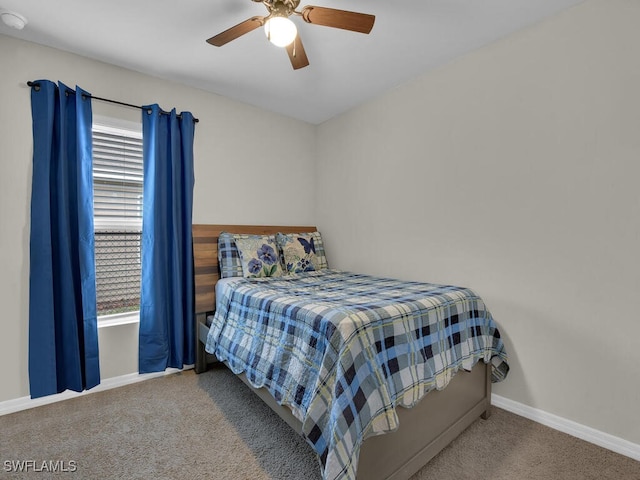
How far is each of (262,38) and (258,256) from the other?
1.64 metres

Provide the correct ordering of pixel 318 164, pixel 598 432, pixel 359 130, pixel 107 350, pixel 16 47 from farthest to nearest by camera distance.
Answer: pixel 318 164 < pixel 359 130 < pixel 107 350 < pixel 16 47 < pixel 598 432

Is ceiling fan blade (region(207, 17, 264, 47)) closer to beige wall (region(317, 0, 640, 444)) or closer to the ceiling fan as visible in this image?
the ceiling fan

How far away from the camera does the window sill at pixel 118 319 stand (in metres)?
2.43

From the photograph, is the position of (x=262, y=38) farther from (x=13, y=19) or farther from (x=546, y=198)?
(x=546, y=198)

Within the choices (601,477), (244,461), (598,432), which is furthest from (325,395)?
(598,432)

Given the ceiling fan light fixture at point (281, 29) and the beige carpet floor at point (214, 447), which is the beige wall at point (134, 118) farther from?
the ceiling fan light fixture at point (281, 29)

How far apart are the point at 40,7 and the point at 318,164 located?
2.52 meters

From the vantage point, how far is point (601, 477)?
1.52 metres

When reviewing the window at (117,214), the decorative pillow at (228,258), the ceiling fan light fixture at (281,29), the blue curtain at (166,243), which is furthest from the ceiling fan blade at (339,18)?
the decorative pillow at (228,258)

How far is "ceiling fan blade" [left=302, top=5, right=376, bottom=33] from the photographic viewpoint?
5.08 feet

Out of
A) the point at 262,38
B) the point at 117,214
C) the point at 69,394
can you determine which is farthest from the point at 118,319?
the point at 262,38

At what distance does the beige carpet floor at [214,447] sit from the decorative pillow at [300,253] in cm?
119

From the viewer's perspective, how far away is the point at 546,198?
196 cm

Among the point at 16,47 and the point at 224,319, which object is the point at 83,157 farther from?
the point at 224,319
